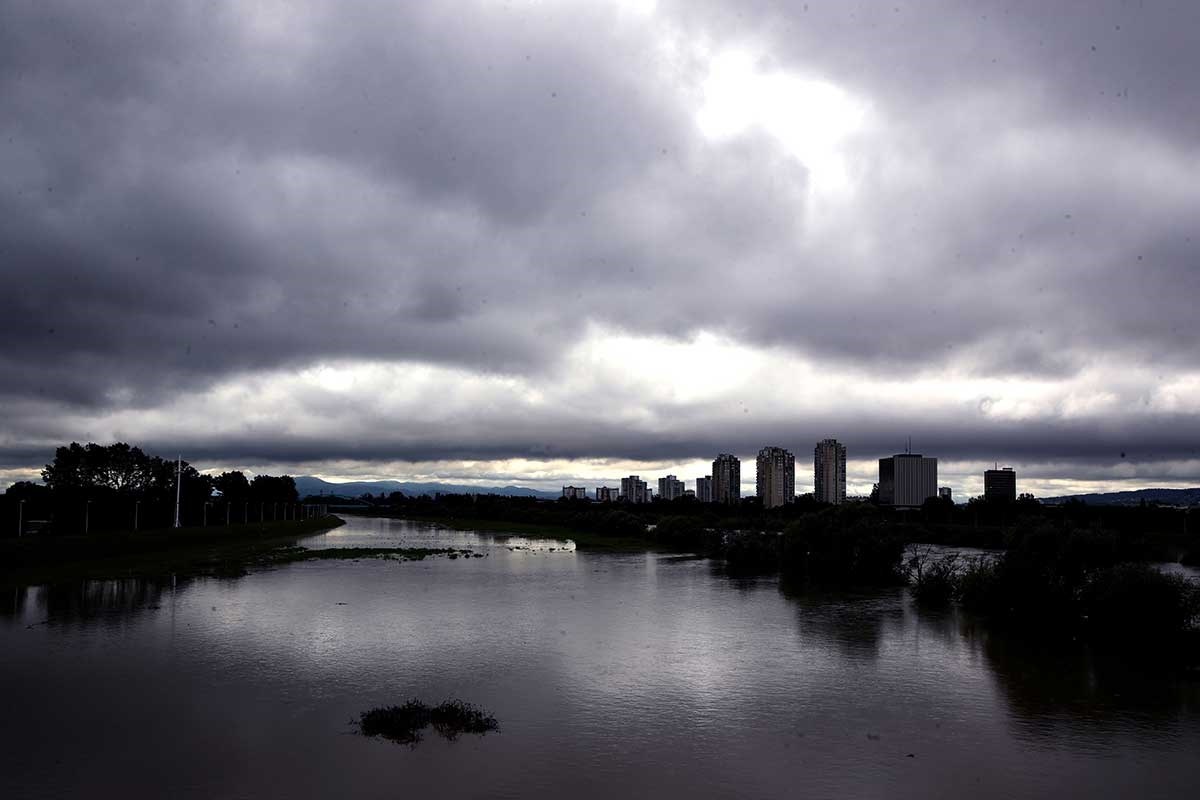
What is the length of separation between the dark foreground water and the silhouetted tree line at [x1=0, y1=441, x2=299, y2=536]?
101 ft

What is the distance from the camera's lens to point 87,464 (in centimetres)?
11594

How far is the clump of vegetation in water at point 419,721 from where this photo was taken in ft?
47.3

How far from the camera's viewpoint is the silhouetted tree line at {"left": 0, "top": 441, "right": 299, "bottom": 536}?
5691 centimetres

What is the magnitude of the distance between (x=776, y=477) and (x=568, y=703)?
174317mm


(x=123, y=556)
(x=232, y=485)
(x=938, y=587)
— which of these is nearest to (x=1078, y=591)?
(x=938, y=587)

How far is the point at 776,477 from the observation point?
186 metres

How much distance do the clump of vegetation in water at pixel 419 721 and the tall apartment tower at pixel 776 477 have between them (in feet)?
555

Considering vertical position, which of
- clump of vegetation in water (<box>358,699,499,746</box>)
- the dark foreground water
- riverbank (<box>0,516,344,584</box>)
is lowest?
riverbank (<box>0,516,344,584</box>)

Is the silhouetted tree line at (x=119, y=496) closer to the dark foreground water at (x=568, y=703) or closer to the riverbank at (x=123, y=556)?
the riverbank at (x=123, y=556)

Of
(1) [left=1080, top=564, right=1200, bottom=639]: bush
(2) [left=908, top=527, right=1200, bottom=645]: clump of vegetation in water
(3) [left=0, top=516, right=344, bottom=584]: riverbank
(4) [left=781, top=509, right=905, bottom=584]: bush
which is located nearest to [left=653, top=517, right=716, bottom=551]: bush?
(4) [left=781, top=509, right=905, bottom=584]: bush

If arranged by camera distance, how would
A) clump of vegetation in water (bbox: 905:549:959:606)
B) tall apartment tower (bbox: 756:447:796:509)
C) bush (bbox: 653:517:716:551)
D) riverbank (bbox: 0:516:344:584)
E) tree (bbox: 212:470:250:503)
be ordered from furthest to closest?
tall apartment tower (bbox: 756:447:796:509) → tree (bbox: 212:470:250:503) → bush (bbox: 653:517:716:551) → riverbank (bbox: 0:516:344:584) → clump of vegetation in water (bbox: 905:549:959:606)

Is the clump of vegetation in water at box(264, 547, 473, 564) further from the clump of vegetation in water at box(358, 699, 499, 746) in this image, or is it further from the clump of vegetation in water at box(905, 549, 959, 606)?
the clump of vegetation in water at box(358, 699, 499, 746)

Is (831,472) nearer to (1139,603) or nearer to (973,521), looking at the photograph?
(973,521)

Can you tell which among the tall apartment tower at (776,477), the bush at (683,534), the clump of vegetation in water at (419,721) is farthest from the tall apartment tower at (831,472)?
the clump of vegetation in water at (419,721)
